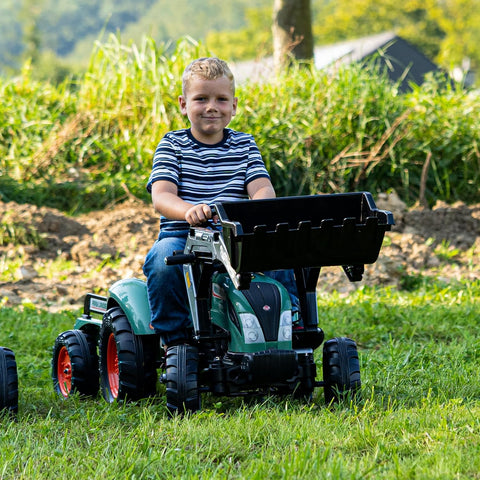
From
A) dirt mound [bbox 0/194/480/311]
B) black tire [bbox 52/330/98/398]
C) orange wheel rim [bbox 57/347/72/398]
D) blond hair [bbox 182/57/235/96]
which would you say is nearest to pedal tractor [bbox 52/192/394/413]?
black tire [bbox 52/330/98/398]

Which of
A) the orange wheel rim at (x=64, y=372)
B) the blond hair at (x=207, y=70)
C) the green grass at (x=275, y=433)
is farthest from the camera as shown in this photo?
the orange wheel rim at (x=64, y=372)

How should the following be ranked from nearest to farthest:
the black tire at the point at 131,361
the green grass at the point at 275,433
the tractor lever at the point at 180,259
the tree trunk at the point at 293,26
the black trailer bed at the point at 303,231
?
1. the green grass at the point at 275,433
2. the black trailer bed at the point at 303,231
3. the tractor lever at the point at 180,259
4. the black tire at the point at 131,361
5. the tree trunk at the point at 293,26

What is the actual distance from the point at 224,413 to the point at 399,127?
22.6 feet

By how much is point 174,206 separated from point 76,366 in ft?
3.43

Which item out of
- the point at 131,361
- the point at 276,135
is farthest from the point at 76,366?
the point at 276,135

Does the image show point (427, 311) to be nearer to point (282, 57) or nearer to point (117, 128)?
point (117, 128)

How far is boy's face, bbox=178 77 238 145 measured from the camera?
3.91 m

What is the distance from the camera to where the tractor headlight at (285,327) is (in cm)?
349

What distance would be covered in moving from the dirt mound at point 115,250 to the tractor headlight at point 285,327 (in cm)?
358

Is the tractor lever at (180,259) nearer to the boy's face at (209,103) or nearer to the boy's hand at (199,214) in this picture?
the boy's hand at (199,214)

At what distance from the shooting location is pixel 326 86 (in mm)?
10070

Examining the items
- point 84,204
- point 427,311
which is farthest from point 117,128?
point 427,311

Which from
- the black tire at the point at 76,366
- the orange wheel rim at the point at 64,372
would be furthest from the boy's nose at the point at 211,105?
the orange wheel rim at the point at 64,372

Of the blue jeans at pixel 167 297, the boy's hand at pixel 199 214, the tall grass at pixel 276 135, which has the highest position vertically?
the tall grass at pixel 276 135
